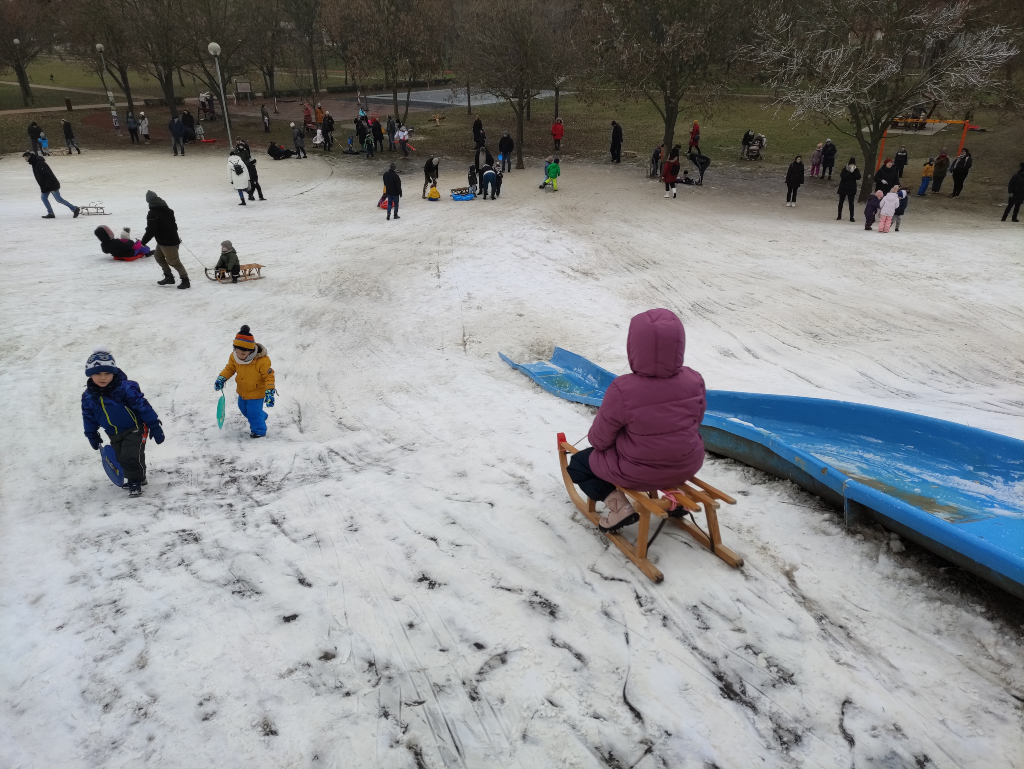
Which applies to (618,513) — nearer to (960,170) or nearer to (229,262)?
(229,262)

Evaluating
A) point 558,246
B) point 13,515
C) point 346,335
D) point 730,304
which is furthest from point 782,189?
point 13,515

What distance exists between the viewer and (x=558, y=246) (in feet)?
47.7

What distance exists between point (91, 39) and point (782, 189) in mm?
32072

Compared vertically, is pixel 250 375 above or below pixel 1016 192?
below

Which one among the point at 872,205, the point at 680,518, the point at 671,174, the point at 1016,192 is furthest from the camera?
the point at 671,174

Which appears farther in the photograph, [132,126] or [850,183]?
[132,126]

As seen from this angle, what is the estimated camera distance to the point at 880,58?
16844 mm

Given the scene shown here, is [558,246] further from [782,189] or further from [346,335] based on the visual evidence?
[782,189]

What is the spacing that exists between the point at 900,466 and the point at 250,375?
5958 millimetres

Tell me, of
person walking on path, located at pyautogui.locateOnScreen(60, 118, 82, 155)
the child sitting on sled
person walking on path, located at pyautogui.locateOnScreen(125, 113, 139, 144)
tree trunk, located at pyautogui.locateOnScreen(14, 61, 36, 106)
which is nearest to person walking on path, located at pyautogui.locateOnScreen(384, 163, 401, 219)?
the child sitting on sled

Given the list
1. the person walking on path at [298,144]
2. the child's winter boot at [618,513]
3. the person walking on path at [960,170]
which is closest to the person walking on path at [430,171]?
the person walking on path at [298,144]

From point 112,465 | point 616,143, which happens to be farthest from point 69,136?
point 112,465

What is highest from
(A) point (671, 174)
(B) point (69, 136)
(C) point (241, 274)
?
(B) point (69, 136)

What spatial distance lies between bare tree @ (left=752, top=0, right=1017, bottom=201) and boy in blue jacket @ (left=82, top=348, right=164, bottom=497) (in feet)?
56.0
